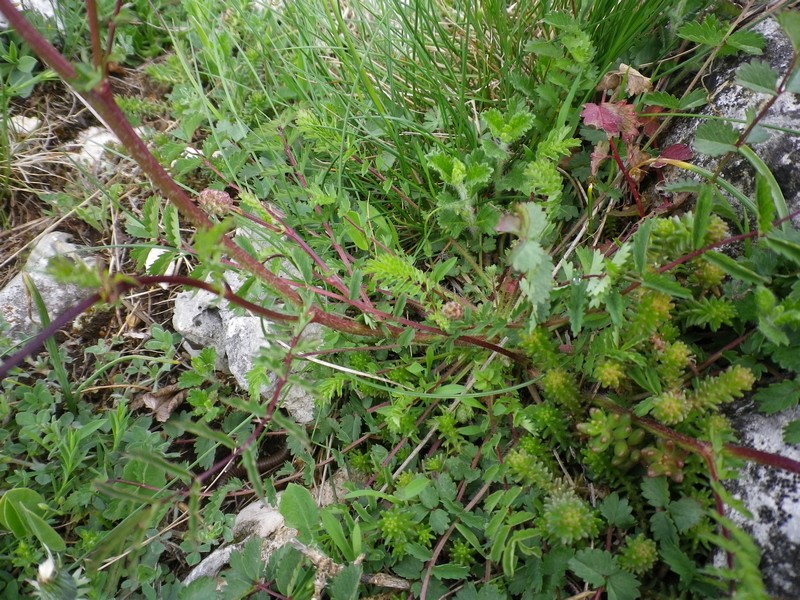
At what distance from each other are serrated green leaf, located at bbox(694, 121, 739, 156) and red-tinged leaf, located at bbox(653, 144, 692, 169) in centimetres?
36

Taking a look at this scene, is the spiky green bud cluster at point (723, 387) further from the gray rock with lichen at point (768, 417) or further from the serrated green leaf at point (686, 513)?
the serrated green leaf at point (686, 513)

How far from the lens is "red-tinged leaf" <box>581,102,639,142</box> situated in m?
2.23

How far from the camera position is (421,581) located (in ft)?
6.32

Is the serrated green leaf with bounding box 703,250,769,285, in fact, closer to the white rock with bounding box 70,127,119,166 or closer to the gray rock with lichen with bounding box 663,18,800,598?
the gray rock with lichen with bounding box 663,18,800,598

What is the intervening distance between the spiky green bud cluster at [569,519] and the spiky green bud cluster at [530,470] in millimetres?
98

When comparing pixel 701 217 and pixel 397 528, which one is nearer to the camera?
pixel 701 217

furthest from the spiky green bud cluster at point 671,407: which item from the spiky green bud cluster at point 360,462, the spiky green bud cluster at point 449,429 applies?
the spiky green bud cluster at point 360,462

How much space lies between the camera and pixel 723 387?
1589mm

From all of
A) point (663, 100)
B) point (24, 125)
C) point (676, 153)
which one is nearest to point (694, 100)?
point (663, 100)

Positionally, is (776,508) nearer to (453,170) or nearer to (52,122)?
(453,170)

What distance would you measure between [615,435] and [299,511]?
1145 millimetres

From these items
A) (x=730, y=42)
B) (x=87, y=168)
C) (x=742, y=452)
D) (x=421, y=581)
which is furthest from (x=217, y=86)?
(x=742, y=452)

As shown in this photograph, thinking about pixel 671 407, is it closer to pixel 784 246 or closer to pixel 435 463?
pixel 784 246

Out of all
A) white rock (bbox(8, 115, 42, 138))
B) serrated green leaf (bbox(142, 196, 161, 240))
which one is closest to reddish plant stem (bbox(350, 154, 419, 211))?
serrated green leaf (bbox(142, 196, 161, 240))
